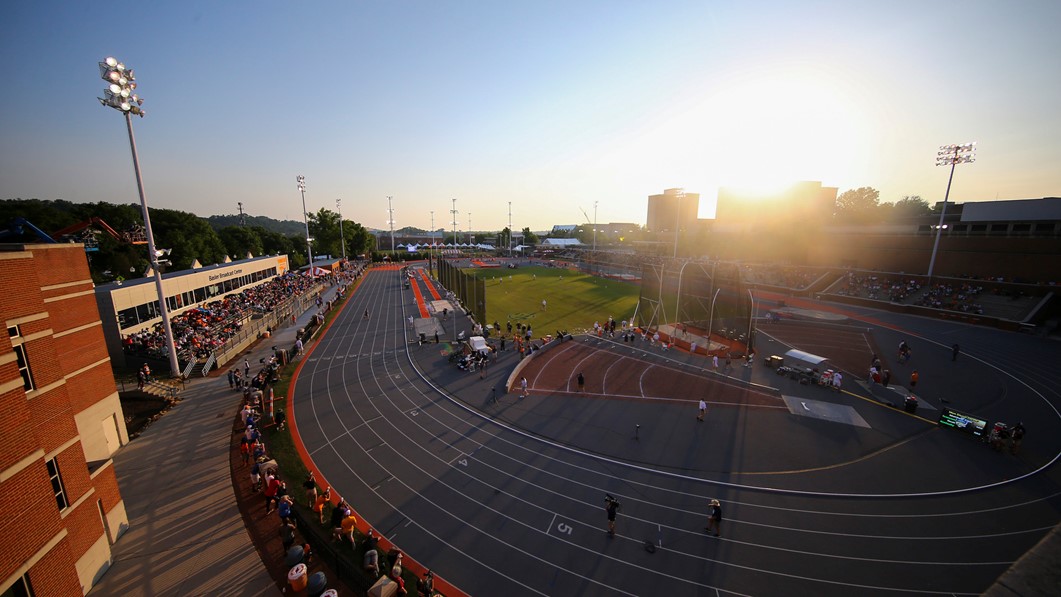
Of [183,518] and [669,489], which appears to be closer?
[183,518]

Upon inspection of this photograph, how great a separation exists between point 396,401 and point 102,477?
11.0m

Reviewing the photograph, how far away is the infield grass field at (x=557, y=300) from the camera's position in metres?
37.5

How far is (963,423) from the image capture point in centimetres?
1706

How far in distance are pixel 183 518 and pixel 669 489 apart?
17134 millimetres

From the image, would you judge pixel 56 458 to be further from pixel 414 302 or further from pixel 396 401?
pixel 414 302

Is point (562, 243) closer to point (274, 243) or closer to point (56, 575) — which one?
point (274, 243)

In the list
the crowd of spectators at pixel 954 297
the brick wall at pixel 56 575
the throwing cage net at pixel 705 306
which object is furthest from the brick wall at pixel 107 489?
the crowd of spectators at pixel 954 297

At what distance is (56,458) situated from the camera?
9.71 metres

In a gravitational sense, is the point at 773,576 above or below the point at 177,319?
below

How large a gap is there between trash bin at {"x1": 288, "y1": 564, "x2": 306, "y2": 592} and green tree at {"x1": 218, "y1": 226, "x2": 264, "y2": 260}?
271ft

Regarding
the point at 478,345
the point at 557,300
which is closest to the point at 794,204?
the point at 557,300

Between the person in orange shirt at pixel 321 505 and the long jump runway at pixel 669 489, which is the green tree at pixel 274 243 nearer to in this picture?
the long jump runway at pixel 669 489

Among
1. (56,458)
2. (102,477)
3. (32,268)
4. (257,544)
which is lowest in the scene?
(257,544)

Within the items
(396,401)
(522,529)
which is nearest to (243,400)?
(396,401)
